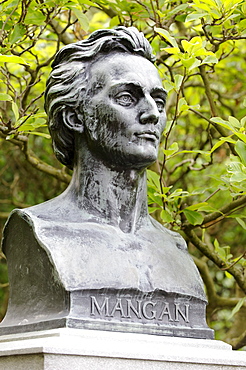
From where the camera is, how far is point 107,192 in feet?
11.6

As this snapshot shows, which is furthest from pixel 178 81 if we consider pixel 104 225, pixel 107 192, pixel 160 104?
pixel 104 225

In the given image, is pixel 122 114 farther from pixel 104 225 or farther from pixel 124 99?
pixel 104 225

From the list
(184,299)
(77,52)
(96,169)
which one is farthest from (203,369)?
(77,52)

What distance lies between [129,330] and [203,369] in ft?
1.24

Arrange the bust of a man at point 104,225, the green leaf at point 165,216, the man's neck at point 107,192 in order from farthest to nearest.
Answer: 1. the green leaf at point 165,216
2. the man's neck at point 107,192
3. the bust of a man at point 104,225

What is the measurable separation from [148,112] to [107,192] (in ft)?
1.47

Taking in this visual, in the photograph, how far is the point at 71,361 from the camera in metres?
2.86

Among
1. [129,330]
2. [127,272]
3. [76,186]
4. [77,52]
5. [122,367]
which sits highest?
[77,52]

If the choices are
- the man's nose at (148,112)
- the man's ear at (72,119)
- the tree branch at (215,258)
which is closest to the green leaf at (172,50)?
the man's nose at (148,112)

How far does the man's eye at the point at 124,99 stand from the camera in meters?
3.46

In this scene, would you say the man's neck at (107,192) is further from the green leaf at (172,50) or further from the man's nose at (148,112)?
the green leaf at (172,50)

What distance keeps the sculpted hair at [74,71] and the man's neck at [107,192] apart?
0.58ft

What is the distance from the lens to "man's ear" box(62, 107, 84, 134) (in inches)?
140

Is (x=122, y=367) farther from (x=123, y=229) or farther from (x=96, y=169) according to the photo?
(x=96, y=169)
